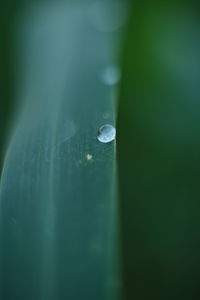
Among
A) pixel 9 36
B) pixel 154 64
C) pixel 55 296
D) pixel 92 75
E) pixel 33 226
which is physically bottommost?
pixel 55 296

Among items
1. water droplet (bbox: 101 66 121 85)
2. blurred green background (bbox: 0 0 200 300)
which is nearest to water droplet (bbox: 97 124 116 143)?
water droplet (bbox: 101 66 121 85)

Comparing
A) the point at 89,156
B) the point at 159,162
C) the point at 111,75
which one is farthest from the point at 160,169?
the point at 89,156

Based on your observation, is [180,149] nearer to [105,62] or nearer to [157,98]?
[157,98]

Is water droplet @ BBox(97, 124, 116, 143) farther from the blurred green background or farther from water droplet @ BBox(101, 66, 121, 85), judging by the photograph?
the blurred green background

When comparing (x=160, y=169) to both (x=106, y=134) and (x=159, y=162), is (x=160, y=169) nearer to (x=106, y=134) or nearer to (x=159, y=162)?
(x=159, y=162)

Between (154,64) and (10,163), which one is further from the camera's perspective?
(154,64)

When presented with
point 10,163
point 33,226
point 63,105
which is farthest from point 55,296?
point 63,105

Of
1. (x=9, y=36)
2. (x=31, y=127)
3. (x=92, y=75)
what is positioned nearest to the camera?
(x=31, y=127)
